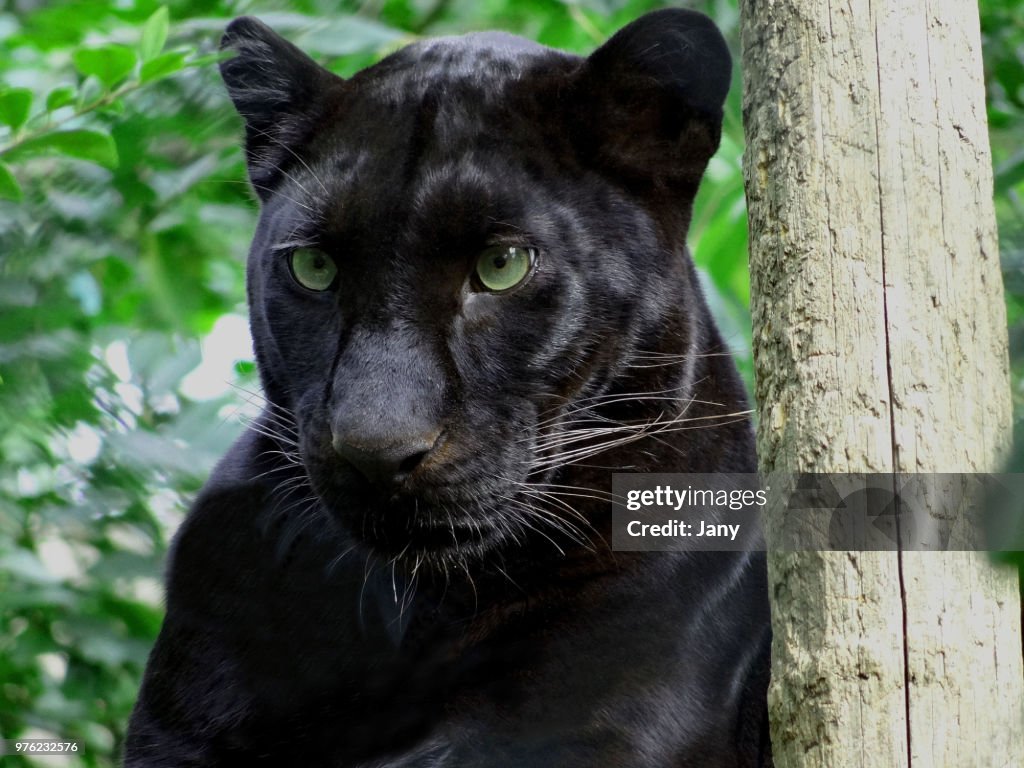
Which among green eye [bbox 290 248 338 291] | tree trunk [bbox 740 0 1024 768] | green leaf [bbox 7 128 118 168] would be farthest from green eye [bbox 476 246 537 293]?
green leaf [bbox 7 128 118 168]

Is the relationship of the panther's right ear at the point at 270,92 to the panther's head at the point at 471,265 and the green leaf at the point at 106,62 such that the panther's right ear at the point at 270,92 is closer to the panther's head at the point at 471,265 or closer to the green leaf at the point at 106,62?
the panther's head at the point at 471,265

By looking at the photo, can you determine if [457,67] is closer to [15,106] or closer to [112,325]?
[15,106]

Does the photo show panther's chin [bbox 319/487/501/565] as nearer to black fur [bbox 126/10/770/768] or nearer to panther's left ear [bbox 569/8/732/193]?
black fur [bbox 126/10/770/768]

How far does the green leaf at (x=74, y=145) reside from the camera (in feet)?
6.00

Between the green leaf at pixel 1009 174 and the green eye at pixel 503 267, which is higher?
the green leaf at pixel 1009 174

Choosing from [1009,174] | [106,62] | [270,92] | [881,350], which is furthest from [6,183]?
[1009,174]

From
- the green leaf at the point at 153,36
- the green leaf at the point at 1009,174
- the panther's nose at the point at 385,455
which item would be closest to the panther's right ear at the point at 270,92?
the green leaf at the point at 153,36

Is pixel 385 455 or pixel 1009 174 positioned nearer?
pixel 385 455

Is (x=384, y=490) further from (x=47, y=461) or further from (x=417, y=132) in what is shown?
(x=47, y=461)

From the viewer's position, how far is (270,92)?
2.18 meters

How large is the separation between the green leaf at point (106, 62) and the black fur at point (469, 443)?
28cm

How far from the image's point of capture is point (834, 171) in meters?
1.36

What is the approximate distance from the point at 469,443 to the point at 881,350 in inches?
26.2

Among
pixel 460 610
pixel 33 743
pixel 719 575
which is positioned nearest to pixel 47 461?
pixel 33 743
